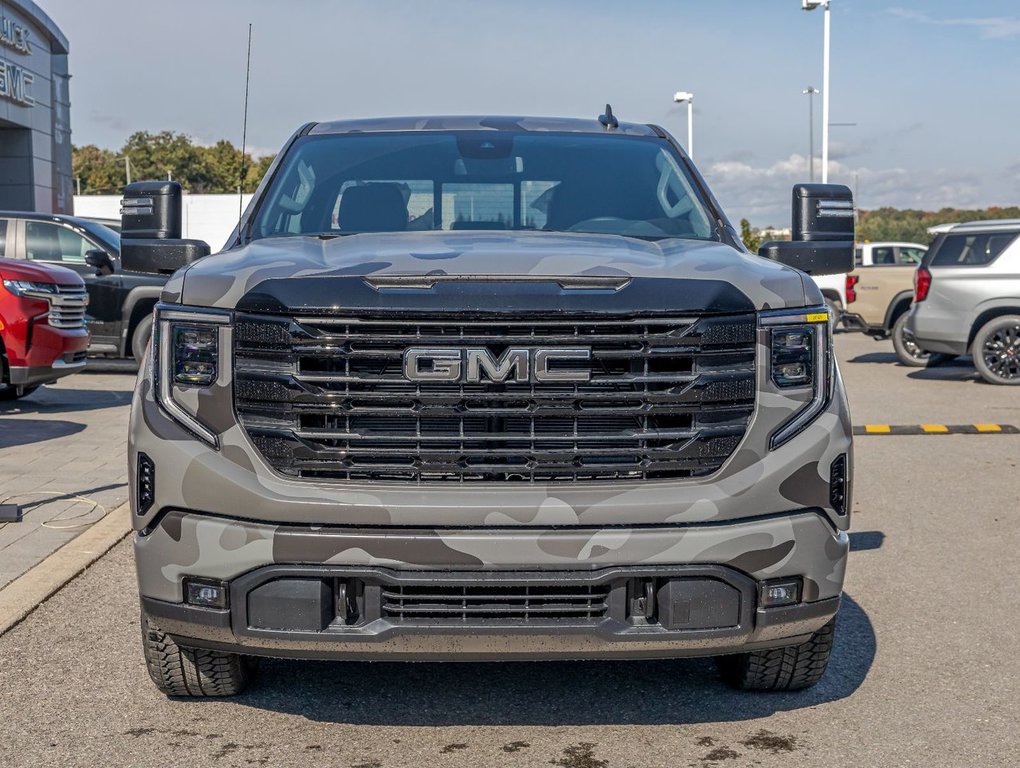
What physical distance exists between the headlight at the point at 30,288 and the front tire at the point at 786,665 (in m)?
9.38

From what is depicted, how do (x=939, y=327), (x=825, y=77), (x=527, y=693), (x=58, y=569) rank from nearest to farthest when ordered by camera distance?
(x=527, y=693) < (x=58, y=569) < (x=939, y=327) < (x=825, y=77)

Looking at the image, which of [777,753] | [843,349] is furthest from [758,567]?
[843,349]

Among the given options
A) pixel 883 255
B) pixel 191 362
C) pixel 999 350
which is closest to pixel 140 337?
pixel 999 350

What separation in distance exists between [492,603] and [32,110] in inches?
1558

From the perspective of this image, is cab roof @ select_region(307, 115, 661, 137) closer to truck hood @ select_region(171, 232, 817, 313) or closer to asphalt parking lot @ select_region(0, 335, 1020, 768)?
truck hood @ select_region(171, 232, 817, 313)

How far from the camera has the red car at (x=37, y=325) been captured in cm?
1231

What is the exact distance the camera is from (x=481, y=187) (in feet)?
18.4

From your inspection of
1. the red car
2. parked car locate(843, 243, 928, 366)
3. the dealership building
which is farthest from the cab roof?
the dealership building

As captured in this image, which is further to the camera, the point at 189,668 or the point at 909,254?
the point at 909,254

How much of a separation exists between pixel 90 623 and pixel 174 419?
1928 mm

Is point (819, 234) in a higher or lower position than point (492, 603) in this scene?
higher

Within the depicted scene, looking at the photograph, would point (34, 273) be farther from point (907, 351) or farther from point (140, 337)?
point (907, 351)

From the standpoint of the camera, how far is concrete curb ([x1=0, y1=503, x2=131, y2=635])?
5.80 metres

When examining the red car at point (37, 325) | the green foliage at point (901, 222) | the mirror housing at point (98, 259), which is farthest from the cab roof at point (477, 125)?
the green foliage at point (901, 222)
